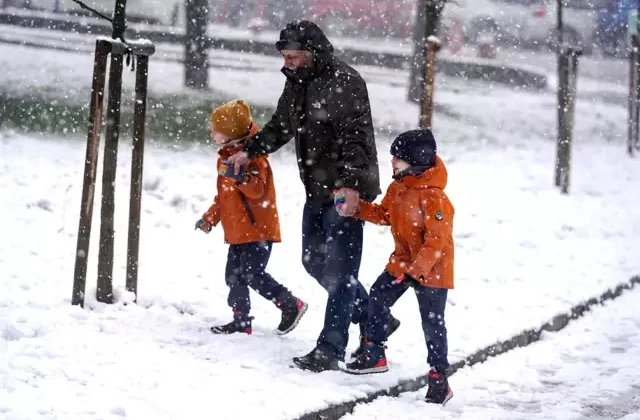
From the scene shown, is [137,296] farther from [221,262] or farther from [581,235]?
[581,235]

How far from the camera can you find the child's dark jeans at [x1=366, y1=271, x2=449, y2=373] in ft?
20.1

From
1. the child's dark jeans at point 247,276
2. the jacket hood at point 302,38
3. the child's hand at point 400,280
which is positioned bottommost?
the child's dark jeans at point 247,276

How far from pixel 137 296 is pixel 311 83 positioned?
221 centimetres

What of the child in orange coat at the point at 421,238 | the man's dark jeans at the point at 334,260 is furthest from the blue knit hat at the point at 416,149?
the man's dark jeans at the point at 334,260

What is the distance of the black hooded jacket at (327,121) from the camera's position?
6254mm

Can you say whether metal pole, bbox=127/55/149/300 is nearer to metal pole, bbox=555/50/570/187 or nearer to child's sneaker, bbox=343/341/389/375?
child's sneaker, bbox=343/341/389/375

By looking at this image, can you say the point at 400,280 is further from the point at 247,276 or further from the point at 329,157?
the point at 247,276

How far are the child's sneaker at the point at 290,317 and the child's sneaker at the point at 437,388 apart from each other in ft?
4.22

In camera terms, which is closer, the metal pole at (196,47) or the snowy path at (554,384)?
the snowy path at (554,384)

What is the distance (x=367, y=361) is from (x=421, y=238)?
88 cm

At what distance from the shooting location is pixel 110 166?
718cm

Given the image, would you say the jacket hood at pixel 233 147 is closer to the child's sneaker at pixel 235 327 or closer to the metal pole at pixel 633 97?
the child's sneaker at pixel 235 327

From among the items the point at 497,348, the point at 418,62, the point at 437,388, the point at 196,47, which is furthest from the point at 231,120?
the point at 418,62

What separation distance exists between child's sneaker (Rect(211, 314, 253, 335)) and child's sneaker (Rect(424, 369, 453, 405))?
1.43m
